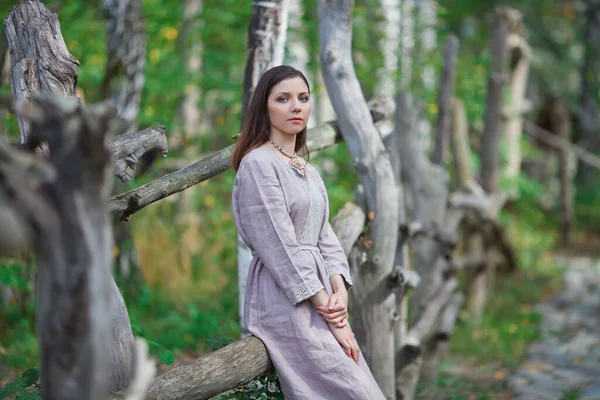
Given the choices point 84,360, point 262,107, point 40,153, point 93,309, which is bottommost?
point 84,360

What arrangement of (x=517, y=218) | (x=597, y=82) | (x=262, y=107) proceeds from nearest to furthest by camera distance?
(x=262, y=107)
(x=517, y=218)
(x=597, y=82)

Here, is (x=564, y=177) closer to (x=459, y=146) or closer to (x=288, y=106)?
(x=459, y=146)

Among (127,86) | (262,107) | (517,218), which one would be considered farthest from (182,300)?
(517,218)

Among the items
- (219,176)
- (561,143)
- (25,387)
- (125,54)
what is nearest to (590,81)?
(561,143)

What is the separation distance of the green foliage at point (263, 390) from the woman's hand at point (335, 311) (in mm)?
286

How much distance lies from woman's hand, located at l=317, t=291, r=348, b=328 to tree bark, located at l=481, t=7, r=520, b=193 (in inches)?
198

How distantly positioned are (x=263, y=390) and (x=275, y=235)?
23.5 inches

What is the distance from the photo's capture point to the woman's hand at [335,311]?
2.47 metres

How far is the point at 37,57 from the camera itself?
8.16ft

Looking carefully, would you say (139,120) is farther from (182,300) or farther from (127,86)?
(182,300)

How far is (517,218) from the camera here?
37.5 feet

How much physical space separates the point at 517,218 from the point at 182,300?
694 cm

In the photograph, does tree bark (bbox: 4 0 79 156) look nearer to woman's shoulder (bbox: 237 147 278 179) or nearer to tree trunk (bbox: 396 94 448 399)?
woman's shoulder (bbox: 237 147 278 179)

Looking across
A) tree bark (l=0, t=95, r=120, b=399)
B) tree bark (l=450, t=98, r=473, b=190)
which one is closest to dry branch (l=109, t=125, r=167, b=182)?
tree bark (l=0, t=95, r=120, b=399)
